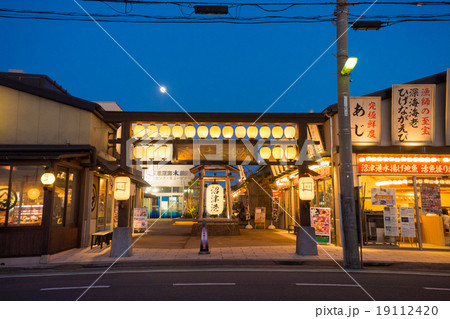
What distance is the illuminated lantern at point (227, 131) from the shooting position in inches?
576

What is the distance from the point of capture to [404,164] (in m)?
14.5

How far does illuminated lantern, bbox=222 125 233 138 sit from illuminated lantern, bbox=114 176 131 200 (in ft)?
15.3

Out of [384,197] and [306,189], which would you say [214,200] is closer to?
[306,189]

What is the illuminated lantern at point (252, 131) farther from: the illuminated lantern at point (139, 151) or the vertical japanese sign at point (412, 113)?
the vertical japanese sign at point (412, 113)

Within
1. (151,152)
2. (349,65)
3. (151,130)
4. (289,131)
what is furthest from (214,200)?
(349,65)

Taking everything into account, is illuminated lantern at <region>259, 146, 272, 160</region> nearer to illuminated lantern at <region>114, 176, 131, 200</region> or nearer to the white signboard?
illuminated lantern at <region>114, 176, 131, 200</region>

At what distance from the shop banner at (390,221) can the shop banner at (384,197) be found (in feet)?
0.94

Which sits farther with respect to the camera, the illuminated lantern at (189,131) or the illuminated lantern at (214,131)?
the illuminated lantern at (214,131)

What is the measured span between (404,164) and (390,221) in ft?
8.66

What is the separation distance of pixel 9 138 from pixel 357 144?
49.3 feet

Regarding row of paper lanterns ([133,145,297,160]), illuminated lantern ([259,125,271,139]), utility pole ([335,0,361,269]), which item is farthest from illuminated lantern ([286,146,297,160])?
utility pole ([335,0,361,269])

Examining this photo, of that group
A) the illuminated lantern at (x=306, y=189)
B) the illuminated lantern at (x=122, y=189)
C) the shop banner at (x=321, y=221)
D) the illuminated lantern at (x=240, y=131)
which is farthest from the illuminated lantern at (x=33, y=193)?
the shop banner at (x=321, y=221)

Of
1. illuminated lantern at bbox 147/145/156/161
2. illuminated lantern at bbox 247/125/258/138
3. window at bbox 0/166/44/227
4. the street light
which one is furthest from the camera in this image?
illuminated lantern at bbox 147/145/156/161

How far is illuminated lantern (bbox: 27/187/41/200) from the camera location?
1227 cm
